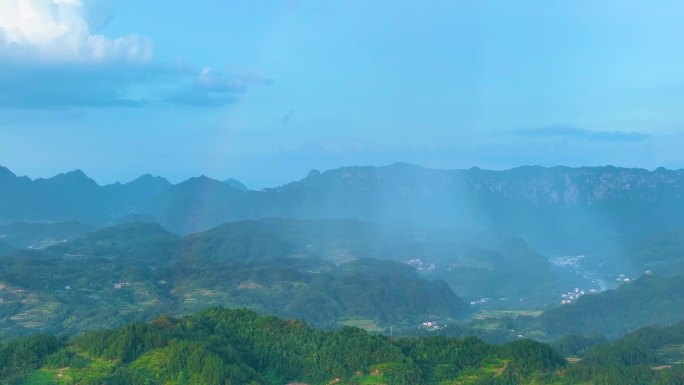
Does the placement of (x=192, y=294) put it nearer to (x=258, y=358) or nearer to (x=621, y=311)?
(x=621, y=311)

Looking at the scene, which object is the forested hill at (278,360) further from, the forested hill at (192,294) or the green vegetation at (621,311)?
the green vegetation at (621,311)

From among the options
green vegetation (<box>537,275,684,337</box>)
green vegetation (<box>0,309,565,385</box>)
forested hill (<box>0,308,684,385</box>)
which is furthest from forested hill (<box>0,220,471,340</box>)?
forested hill (<box>0,308,684,385</box>)

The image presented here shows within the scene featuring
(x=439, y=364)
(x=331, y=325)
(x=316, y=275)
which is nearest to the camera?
(x=439, y=364)

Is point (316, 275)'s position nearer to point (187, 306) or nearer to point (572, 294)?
point (187, 306)

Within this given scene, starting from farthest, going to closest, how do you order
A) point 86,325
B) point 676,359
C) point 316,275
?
point 316,275 < point 86,325 < point 676,359

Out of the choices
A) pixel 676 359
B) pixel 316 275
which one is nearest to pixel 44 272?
pixel 316 275

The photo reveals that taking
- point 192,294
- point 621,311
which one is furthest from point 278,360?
point 621,311

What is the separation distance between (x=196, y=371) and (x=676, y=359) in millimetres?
53245

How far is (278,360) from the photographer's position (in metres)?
65.8

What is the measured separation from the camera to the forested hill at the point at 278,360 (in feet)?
197

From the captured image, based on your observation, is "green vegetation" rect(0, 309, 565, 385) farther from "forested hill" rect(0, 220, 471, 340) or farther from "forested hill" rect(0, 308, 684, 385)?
"forested hill" rect(0, 220, 471, 340)

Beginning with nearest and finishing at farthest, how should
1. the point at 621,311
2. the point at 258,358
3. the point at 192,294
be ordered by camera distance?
the point at 258,358 → the point at 621,311 → the point at 192,294

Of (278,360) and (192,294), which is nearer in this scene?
(278,360)

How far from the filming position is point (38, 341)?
2594 inches
